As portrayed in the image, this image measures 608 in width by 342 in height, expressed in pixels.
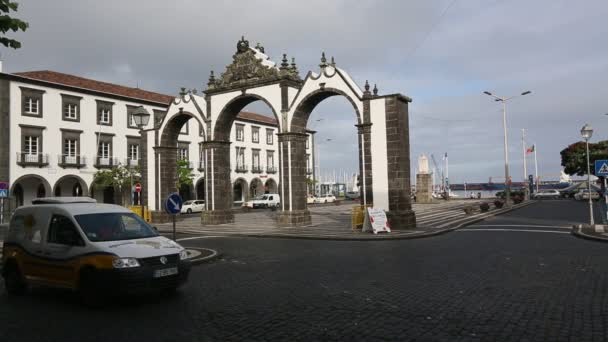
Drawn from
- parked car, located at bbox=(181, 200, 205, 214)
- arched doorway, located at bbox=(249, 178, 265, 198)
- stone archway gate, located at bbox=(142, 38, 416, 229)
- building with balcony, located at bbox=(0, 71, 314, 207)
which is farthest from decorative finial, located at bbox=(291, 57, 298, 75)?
arched doorway, located at bbox=(249, 178, 265, 198)

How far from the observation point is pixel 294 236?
18266mm

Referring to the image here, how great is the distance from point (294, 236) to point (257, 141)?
4539cm

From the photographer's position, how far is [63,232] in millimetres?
7820

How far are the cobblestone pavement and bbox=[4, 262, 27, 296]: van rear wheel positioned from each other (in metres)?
0.21

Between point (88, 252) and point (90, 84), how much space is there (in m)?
42.3

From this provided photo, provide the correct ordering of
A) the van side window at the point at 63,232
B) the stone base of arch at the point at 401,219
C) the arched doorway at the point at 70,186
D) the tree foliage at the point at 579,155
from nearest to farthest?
the van side window at the point at 63,232, the stone base of arch at the point at 401,219, the arched doorway at the point at 70,186, the tree foliage at the point at 579,155

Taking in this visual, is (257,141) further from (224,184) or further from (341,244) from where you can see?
(341,244)

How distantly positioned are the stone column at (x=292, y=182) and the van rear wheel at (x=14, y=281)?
604 inches

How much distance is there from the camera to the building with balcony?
37562 millimetres

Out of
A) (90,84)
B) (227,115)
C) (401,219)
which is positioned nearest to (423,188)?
(227,115)

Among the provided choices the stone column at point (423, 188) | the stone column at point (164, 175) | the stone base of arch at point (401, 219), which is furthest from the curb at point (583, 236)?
the stone column at point (423, 188)

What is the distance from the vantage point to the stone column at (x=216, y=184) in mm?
26141

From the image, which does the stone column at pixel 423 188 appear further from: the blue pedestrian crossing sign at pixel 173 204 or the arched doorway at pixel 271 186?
the blue pedestrian crossing sign at pixel 173 204

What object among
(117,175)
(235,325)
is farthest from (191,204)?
(235,325)
